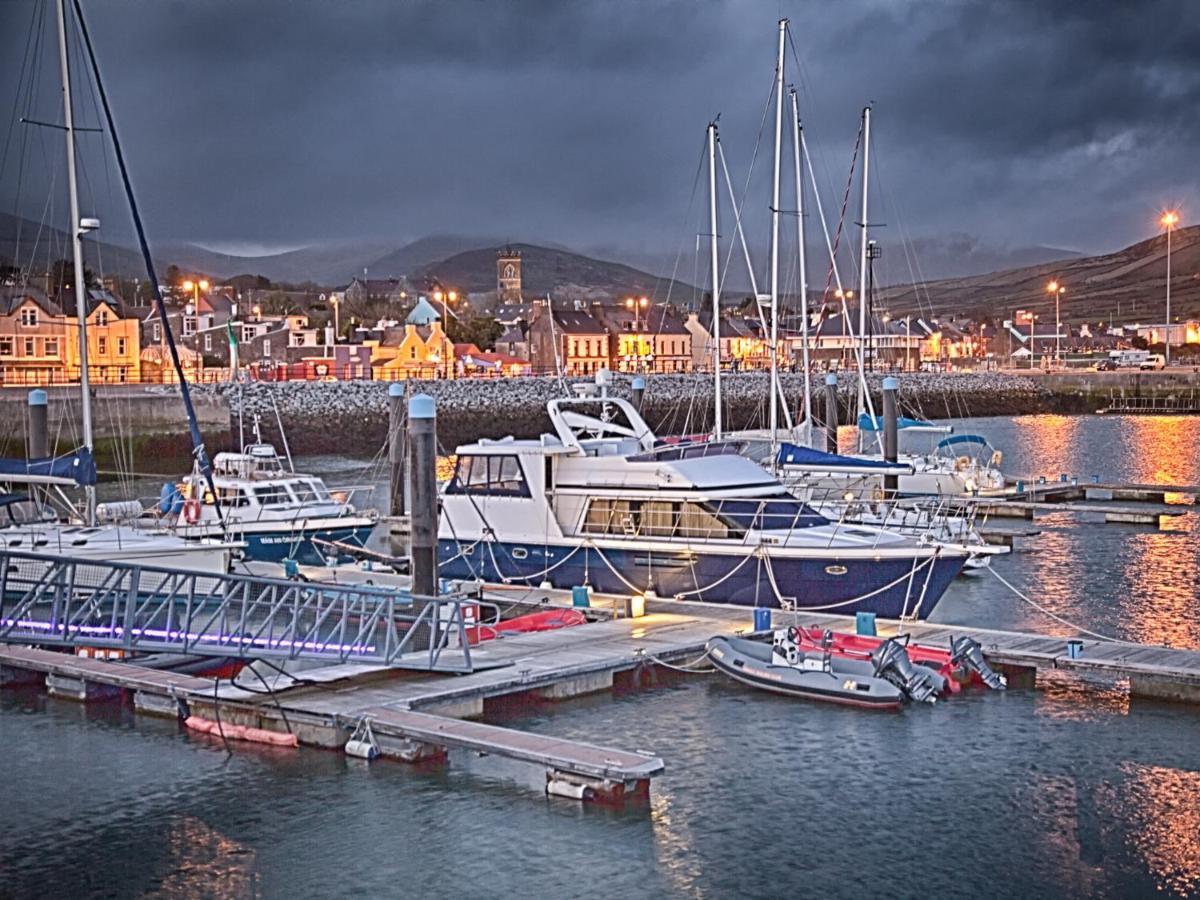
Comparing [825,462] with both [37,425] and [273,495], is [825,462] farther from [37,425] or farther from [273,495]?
[37,425]

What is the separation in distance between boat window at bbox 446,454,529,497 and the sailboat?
455cm

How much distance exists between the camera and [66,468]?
29484mm

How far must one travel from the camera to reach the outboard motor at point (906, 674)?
71.9 ft

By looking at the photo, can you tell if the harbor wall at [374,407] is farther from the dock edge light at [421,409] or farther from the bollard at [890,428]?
the dock edge light at [421,409]

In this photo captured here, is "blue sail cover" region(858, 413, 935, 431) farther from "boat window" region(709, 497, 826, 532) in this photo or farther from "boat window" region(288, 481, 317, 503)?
"boat window" region(709, 497, 826, 532)

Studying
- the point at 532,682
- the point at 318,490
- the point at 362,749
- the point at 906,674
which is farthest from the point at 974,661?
the point at 318,490

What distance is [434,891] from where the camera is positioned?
15703 mm

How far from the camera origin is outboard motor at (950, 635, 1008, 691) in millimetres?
22578

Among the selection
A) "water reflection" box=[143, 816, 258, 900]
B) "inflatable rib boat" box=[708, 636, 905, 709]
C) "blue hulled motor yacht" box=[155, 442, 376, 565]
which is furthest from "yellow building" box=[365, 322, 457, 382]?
"water reflection" box=[143, 816, 258, 900]

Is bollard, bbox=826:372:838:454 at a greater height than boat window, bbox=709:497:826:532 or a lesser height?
greater

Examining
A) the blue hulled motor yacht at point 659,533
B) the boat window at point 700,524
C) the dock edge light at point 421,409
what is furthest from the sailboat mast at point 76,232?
the boat window at point 700,524

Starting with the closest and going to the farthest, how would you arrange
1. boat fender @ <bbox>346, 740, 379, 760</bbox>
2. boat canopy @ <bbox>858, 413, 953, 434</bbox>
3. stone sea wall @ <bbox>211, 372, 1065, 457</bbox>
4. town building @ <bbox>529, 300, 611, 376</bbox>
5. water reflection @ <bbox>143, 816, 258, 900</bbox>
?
water reflection @ <bbox>143, 816, 258, 900</bbox> < boat fender @ <bbox>346, 740, 379, 760</bbox> < boat canopy @ <bbox>858, 413, 953, 434</bbox> < stone sea wall @ <bbox>211, 372, 1065, 457</bbox> < town building @ <bbox>529, 300, 611, 376</bbox>

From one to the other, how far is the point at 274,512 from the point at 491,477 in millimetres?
8407

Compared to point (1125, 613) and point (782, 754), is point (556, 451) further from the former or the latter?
point (1125, 613)
